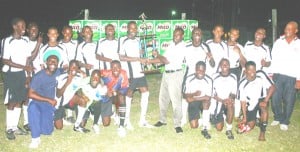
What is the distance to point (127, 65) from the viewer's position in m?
8.77

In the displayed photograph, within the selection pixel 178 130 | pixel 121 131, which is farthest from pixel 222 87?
pixel 121 131

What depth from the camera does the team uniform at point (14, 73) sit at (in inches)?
306

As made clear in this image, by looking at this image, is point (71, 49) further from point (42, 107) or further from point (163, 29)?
point (163, 29)

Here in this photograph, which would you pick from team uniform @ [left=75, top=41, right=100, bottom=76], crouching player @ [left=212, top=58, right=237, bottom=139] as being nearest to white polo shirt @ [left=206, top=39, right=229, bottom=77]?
crouching player @ [left=212, top=58, right=237, bottom=139]

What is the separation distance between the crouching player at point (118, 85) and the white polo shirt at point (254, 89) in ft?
8.21

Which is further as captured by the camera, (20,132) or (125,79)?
(125,79)

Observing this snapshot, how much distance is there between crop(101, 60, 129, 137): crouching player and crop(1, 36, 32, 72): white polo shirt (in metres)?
1.71

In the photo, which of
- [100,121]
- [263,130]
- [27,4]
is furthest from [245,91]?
[27,4]

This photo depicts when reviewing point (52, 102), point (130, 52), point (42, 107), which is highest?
point (130, 52)

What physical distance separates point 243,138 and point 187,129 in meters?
1.26

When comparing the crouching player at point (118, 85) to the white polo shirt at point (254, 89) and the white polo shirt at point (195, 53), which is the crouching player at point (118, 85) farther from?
the white polo shirt at point (254, 89)

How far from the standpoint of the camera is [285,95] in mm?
9023

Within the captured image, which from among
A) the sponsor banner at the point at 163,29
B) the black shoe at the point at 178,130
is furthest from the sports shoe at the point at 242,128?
the sponsor banner at the point at 163,29

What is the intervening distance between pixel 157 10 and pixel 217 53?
36034 millimetres
